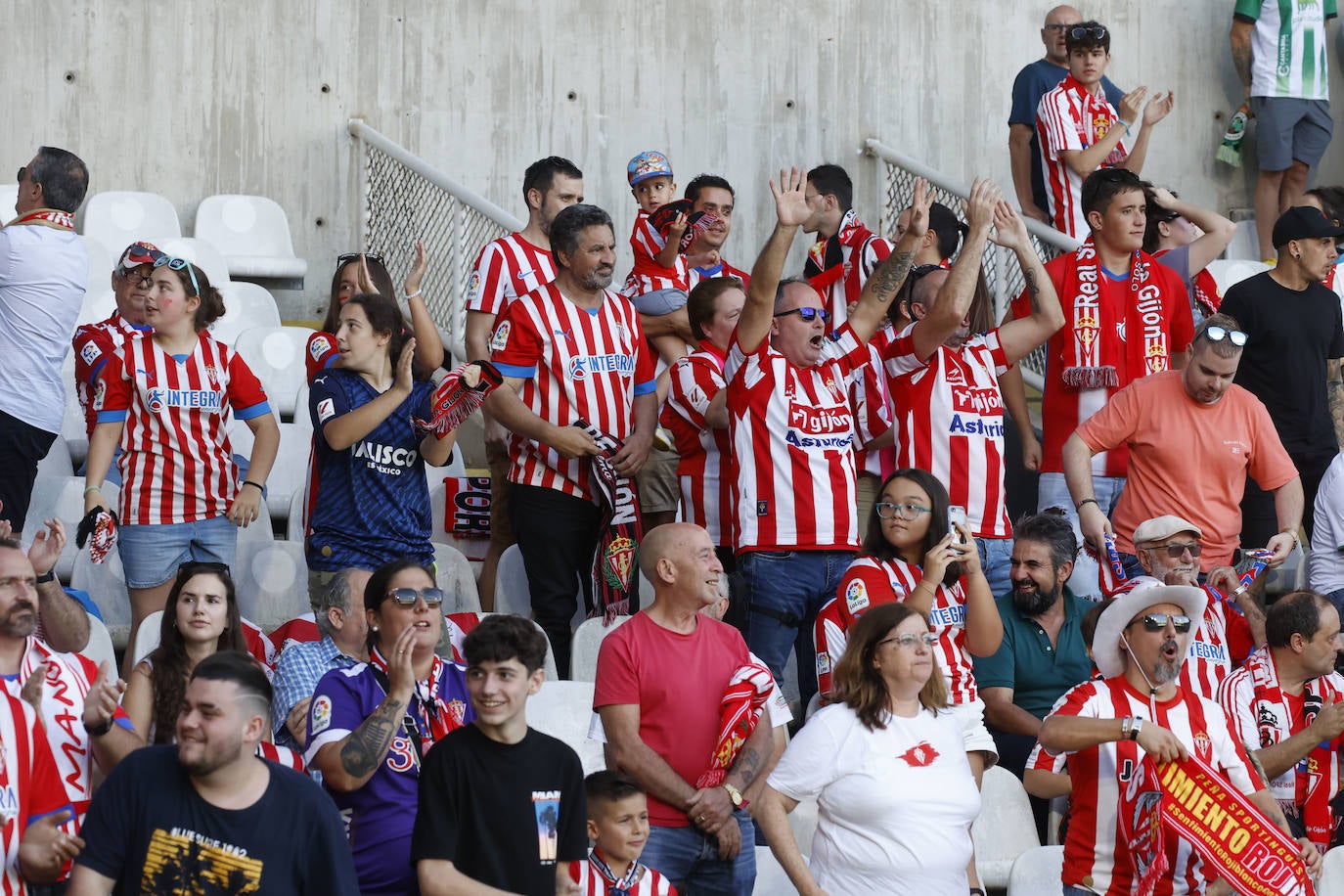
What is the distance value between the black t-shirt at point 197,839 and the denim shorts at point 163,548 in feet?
7.97

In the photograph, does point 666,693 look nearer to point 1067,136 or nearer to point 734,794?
point 734,794

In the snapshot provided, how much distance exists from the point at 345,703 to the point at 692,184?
394 centimetres

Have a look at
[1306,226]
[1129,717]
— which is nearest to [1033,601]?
[1129,717]

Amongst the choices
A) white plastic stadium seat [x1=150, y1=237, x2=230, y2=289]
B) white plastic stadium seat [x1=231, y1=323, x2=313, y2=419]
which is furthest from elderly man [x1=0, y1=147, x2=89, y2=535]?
white plastic stadium seat [x1=150, y1=237, x2=230, y2=289]

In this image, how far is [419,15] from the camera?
10.5 metres

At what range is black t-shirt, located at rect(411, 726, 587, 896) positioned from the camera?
4004 millimetres

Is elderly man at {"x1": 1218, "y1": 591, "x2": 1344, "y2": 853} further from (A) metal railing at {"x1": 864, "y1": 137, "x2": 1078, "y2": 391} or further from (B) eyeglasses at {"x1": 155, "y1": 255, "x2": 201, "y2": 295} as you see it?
(B) eyeglasses at {"x1": 155, "y1": 255, "x2": 201, "y2": 295}

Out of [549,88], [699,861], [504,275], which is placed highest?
[549,88]

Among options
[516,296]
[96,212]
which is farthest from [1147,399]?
[96,212]

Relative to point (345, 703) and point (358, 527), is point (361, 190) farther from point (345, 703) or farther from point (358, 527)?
point (345, 703)

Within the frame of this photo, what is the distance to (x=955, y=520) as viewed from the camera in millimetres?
5508

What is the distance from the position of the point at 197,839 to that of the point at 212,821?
46mm

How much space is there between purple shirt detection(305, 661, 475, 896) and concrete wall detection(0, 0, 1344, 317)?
17.1ft

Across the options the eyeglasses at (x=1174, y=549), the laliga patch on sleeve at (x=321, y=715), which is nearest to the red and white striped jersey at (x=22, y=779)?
the laliga patch on sleeve at (x=321, y=715)
